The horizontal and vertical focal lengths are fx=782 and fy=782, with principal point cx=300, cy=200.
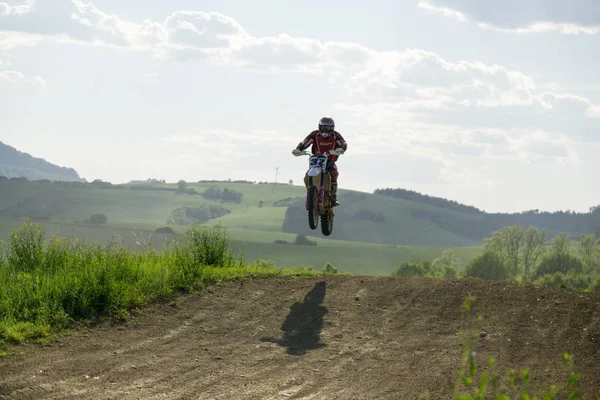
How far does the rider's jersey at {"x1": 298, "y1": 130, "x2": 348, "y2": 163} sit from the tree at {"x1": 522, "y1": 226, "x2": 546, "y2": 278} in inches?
3037

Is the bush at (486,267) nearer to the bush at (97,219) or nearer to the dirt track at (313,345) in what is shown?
the dirt track at (313,345)

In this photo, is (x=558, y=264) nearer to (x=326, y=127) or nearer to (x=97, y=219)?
(x=326, y=127)

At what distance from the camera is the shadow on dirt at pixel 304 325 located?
11516 mm

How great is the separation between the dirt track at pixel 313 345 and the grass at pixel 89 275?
1.58ft

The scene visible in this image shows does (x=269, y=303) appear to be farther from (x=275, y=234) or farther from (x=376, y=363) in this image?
(x=275, y=234)

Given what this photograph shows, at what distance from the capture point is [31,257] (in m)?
15.3

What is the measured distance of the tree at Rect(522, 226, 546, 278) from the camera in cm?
9091

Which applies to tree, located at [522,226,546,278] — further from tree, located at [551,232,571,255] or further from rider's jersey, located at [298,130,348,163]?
rider's jersey, located at [298,130,348,163]

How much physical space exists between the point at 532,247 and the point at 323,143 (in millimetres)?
80846

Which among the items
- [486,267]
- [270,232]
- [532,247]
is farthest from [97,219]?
[486,267]

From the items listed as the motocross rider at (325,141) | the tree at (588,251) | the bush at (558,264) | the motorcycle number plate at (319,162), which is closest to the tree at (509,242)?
the bush at (558,264)

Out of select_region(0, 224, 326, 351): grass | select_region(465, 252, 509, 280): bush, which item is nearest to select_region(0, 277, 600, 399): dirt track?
select_region(0, 224, 326, 351): grass

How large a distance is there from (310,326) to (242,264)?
4.80 metres

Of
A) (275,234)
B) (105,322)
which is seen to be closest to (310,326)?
(105,322)
